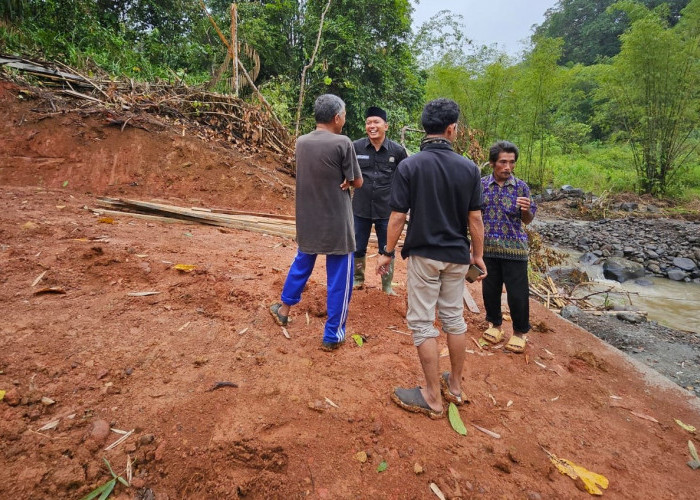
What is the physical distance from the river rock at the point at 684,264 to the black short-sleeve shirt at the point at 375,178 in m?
8.43

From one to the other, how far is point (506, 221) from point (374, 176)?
1274mm

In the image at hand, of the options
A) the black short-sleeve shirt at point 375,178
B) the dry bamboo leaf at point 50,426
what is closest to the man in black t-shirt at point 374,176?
the black short-sleeve shirt at point 375,178

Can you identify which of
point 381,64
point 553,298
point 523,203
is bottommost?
point 553,298

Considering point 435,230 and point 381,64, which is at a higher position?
point 381,64

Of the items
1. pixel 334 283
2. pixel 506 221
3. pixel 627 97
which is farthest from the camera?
pixel 627 97

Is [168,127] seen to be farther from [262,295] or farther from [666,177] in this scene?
[666,177]

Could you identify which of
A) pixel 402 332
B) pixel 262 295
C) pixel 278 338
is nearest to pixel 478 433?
pixel 402 332

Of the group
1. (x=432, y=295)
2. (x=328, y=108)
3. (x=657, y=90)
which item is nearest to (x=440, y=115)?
(x=328, y=108)

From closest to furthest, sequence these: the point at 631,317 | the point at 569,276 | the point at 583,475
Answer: the point at 583,475 < the point at 631,317 < the point at 569,276

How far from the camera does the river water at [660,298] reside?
19.2 ft

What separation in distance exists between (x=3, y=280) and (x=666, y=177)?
1783 cm

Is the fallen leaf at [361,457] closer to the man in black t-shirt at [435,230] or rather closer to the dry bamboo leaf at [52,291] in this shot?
the man in black t-shirt at [435,230]

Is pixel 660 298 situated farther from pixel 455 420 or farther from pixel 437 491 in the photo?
pixel 437 491

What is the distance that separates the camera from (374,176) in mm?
3527
